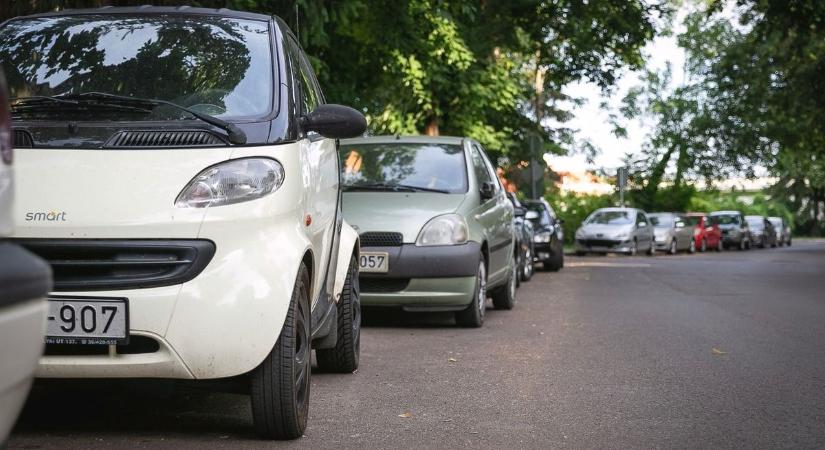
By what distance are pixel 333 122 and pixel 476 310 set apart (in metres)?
5.15

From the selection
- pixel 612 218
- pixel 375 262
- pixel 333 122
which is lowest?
pixel 375 262

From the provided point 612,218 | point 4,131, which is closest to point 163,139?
point 4,131

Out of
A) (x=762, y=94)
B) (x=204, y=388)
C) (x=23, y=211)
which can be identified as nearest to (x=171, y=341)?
(x=204, y=388)

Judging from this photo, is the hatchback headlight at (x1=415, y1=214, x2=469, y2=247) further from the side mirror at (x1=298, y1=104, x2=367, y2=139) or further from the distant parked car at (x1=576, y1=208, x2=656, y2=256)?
the distant parked car at (x1=576, y1=208, x2=656, y2=256)

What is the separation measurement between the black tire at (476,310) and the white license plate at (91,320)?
19.7ft

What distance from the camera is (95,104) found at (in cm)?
512

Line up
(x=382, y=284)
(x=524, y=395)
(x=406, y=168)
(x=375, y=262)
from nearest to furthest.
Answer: (x=524, y=395)
(x=375, y=262)
(x=382, y=284)
(x=406, y=168)

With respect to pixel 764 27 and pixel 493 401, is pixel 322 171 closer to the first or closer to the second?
pixel 493 401

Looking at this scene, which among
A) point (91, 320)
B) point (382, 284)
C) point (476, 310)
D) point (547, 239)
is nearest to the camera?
point (91, 320)

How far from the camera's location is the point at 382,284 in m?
10.1

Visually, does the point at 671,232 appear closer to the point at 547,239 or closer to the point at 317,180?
the point at 547,239

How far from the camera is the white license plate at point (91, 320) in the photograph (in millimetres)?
4484

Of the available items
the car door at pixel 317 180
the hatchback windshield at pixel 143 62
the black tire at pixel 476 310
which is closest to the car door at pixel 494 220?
the black tire at pixel 476 310

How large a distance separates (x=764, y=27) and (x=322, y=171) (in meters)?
18.0
